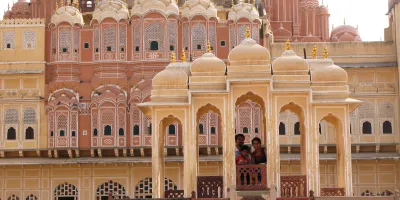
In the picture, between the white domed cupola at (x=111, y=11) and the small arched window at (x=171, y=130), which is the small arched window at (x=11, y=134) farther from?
the small arched window at (x=171, y=130)

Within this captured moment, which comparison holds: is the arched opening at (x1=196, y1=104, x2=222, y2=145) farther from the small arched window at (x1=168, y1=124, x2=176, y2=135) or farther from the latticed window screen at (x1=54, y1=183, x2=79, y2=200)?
the latticed window screen at (x1=54, y1=183, x2=79, y2=200)

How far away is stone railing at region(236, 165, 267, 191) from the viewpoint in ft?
59.5

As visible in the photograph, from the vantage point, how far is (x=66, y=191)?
1346 inches

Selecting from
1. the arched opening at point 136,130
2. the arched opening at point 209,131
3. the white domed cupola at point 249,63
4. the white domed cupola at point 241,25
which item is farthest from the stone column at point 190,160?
the white domed cupola at point 241,25

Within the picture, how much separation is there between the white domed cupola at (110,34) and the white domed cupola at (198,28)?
2408 millimetres

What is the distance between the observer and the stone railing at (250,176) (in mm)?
18141

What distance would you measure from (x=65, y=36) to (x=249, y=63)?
17.3m

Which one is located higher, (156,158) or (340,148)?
(340,148)

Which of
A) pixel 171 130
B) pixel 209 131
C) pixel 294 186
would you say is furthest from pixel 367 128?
pixel 294 186

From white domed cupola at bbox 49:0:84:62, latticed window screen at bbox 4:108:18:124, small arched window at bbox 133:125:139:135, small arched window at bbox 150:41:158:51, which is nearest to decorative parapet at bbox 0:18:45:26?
white domed cupola at bbox 49:0:84:62

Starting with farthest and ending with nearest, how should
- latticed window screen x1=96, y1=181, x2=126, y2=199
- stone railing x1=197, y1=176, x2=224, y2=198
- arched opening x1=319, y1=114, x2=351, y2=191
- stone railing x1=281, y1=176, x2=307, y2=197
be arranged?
1. latticed window screen x1=96, y1=181, x2=126, y2=199
2. arched opening x1=319, y1=114, x2=351, y2=191
3. stone railing x1=197, y1=176, x2=224, y2=198
4. stone railing x1=281, y1=176, x2=307, y2=197

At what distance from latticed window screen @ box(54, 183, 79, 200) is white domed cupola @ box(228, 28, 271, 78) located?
16.5 m


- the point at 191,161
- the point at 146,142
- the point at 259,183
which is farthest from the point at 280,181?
the point at 146,142

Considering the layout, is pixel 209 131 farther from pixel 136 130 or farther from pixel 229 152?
pixel 229 152
